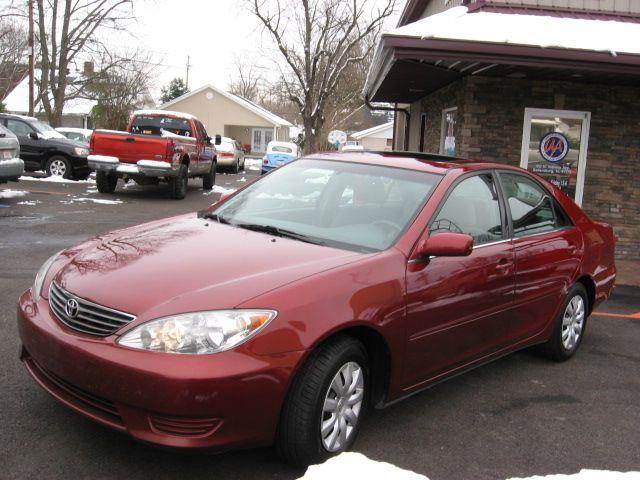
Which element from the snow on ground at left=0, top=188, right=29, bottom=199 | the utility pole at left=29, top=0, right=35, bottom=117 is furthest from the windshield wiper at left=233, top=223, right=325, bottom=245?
the utility pole at left=29, top=0, right=35, bottom=117

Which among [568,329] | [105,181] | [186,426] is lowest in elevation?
[568,329]

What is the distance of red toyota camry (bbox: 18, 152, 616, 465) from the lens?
8.97ft

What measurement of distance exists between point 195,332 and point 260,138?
52.0m

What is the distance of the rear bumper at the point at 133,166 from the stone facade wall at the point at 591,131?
6.92 meters

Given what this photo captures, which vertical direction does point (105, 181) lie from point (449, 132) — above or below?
below

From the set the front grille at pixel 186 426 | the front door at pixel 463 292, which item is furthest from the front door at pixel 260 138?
the front grille at pixel 186 426

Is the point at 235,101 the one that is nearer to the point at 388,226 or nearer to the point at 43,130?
the point at 43,130

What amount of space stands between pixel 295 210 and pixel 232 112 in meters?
48.3

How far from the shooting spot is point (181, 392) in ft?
8.64

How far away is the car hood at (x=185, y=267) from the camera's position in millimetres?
2891

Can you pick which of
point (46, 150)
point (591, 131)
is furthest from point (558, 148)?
point (46, 150)

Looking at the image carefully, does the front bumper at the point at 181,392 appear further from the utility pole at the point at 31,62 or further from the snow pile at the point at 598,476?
the utility pole at the point at 31,62

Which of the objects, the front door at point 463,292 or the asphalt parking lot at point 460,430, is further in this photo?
the front door at point 463,292

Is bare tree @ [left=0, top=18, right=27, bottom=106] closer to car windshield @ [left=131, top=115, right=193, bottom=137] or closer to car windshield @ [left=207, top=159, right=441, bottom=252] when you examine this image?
car windshield @ [left=131, top=115, right=193, bottom=137]
